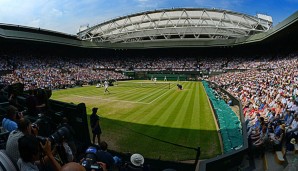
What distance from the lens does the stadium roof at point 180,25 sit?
58.6m

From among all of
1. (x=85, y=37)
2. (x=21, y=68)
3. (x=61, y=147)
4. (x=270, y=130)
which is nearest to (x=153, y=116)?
(x=270, y=130)

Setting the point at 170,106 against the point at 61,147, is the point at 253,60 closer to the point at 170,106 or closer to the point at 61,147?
the point at 170,106

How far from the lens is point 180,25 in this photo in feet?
209

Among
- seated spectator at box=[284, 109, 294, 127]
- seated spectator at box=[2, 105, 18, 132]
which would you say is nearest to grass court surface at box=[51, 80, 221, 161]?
seated spectator at box=[284, 109, 294, 127]

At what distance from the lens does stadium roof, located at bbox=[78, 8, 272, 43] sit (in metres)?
58.6

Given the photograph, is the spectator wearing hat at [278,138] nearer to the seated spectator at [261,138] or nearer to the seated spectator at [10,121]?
the seated spectator at [261,138]

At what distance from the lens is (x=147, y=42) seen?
216ft

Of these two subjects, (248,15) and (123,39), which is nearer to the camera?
(248,15)

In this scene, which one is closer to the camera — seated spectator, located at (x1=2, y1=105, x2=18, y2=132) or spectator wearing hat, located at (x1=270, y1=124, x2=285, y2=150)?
seated spectator, located at (x1=2, y1=105, x2=18, y2=132)

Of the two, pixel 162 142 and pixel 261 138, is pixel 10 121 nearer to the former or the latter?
pixel 162 142

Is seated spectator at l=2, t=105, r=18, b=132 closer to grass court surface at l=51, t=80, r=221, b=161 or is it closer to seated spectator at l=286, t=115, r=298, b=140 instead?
grass court surface at l=51, t=80, r=221, b=161

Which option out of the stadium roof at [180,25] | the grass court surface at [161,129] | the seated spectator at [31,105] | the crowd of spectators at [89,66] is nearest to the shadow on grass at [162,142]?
the grass court surface at [161,129]

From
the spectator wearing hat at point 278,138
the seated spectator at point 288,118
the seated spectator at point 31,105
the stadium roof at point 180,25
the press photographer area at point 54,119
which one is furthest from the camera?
the stadium roof at point 180,25

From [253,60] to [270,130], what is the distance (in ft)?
170
